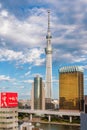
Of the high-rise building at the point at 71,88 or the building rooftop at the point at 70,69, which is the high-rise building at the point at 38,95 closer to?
the high-rise building at the point at 71,88

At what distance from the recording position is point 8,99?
44719 mm

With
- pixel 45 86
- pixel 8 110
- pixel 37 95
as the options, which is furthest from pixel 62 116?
pixel 8 110

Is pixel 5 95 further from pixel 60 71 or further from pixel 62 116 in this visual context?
pixel 60 71

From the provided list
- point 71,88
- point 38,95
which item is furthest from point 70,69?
point 38,95

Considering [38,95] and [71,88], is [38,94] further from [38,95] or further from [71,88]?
[71,88]

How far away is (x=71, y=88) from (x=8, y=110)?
9885cm

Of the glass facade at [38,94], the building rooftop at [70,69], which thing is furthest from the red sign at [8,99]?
the glass facade at [38,94]

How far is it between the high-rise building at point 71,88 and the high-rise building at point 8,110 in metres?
92.2

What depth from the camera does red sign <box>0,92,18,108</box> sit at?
4378 centimetres

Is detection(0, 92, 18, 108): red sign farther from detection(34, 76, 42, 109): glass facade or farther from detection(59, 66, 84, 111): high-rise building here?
detection(34, 76, 42, 109): glass facade

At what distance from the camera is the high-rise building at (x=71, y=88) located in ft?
464

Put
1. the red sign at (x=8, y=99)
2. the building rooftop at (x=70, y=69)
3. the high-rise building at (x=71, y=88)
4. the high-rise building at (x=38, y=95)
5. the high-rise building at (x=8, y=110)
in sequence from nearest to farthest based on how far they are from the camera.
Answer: the red sign at (x=8, y=99) < the high-rise building at (x=8, y=110) < the high-rise building at (x=71, y=88) < the building rooftop at (x=70, y=69) < the high-rise building at (x=38, y=95)

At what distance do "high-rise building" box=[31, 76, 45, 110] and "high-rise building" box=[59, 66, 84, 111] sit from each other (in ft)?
43.2

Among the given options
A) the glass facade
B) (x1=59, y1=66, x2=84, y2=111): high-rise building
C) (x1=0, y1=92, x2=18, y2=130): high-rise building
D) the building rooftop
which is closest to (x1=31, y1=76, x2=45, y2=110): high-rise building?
the glass facade
